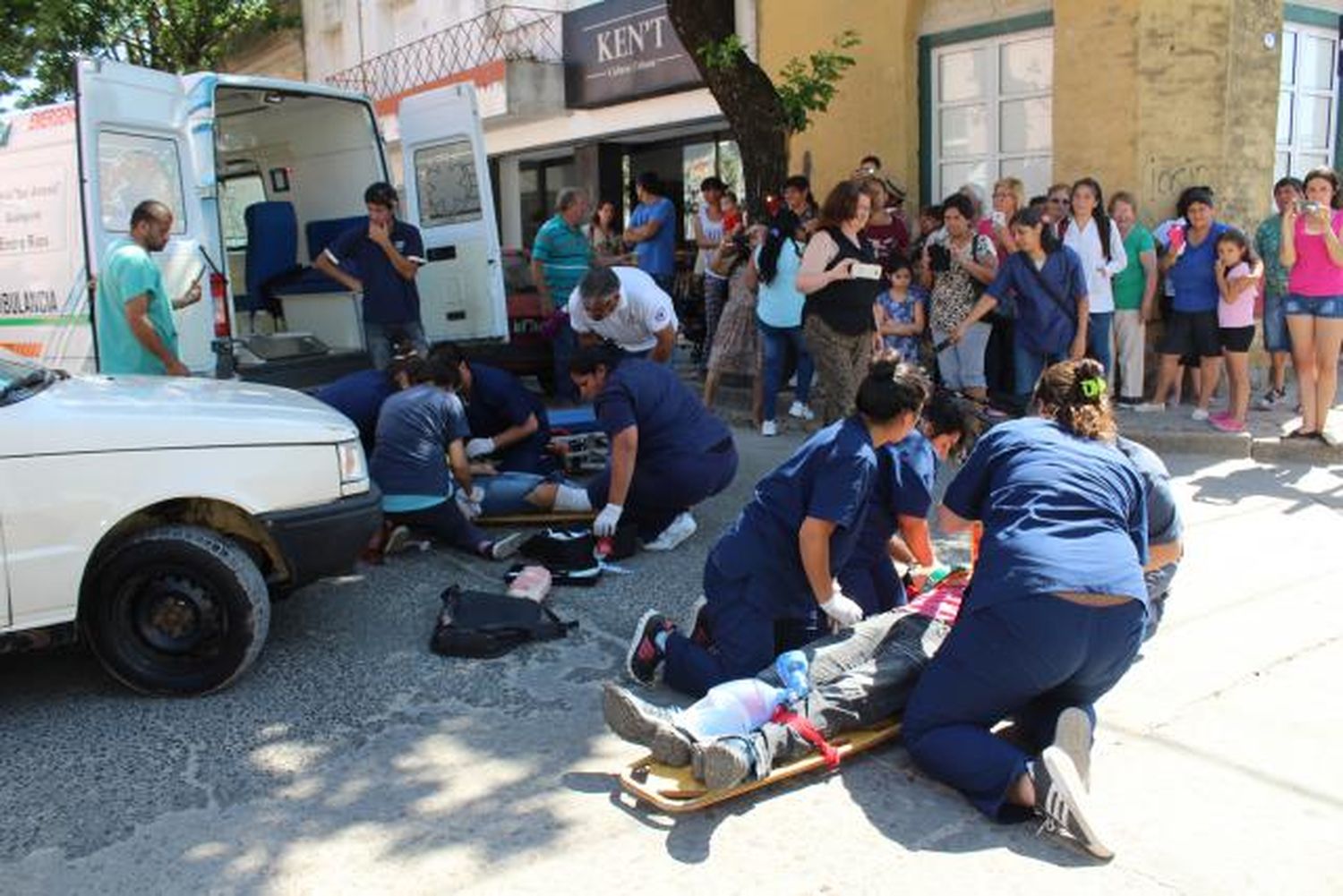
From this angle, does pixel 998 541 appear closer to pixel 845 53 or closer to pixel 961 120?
pixel 961 120

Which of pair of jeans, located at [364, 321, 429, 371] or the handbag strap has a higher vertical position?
the handbag strap

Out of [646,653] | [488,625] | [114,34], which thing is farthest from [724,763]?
[114,34]

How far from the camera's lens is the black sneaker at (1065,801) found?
3.16 metres

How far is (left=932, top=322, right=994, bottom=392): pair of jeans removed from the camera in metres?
8.37

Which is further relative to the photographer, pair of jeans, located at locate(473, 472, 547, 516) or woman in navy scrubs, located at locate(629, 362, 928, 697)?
A: pair of jeans, located at locate(473, 472, 547, 516)

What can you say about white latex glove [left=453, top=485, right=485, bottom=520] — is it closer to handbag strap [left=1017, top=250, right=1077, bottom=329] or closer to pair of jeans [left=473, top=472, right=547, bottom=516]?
pair of jeans [left=473, top=472, right=547, bottom=516]

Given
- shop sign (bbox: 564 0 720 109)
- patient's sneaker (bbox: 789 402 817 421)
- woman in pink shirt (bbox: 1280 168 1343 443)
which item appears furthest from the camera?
shop sign (bbox: 564 0 720 109)

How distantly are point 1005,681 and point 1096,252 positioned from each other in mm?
5871

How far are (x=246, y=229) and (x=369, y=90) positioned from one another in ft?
33.9

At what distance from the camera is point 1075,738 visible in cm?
337

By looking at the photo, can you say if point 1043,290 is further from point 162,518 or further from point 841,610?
point 162,518

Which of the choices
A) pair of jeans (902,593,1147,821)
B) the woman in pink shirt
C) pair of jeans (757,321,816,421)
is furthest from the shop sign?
pair of jeans (902,593,1147,821)

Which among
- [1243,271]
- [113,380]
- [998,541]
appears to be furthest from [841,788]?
[1243,271]

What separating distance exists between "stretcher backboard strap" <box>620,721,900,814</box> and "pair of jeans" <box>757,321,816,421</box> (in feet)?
16.4
